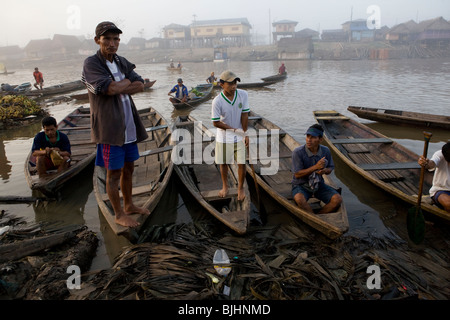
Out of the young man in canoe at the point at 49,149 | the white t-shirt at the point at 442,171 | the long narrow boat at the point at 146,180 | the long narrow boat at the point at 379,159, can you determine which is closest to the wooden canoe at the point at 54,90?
the long narrow boat at the point at 146,180

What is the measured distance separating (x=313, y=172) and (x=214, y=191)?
1625 millimetres

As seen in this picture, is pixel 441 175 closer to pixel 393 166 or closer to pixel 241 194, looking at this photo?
pixel 393 166

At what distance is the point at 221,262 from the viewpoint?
11.1 ft

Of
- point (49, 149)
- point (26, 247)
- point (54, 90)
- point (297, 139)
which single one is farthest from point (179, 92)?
point (54, 90)

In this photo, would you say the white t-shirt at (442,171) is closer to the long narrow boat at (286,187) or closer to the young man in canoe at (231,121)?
the long narrow boat at (286,187)

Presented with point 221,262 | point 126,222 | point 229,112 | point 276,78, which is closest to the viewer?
point 221,262

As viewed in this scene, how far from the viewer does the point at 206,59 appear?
53688mm

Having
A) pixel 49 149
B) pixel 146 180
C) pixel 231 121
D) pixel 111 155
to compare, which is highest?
pixel 231 121

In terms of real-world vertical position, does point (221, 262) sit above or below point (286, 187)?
below

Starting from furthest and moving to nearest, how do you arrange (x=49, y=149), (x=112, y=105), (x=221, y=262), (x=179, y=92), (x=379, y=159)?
1. (x=179, y=92)
2. (x=379, y=159)
3. (x=49, y=149)
4. (x=221, y=262)
5. (x=112, y=105)

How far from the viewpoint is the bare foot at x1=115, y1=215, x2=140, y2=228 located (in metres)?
3.57

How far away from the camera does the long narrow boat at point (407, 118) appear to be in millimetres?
9016

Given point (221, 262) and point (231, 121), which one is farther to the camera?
point (231, 121)
